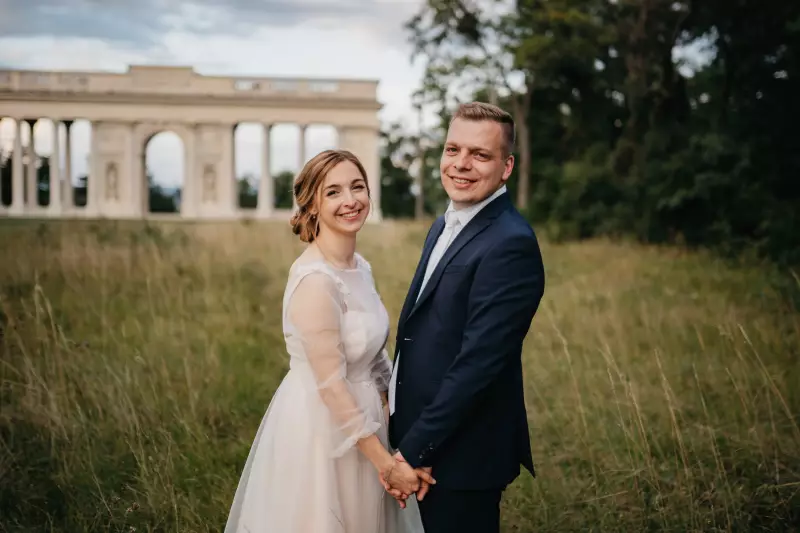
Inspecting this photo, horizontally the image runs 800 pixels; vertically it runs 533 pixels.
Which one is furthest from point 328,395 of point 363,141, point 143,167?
point 143,167

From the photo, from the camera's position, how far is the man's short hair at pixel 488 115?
3.29 metres

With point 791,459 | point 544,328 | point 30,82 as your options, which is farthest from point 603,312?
point 30,82

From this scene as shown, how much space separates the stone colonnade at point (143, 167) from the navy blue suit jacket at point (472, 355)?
50.6 meters

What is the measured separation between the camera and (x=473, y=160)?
3320 millimetres

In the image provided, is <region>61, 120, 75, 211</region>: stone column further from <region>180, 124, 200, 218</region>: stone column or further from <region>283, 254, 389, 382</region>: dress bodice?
<region>283, 254, 389, 382</region>: dress bodice

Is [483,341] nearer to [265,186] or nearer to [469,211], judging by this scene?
[469,211]

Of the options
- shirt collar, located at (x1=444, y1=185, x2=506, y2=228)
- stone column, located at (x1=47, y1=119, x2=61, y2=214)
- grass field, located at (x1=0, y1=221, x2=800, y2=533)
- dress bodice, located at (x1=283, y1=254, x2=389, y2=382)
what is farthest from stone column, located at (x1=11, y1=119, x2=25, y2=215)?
shirt collar, located at (x1=444, y1=185, x2=506, y2=228)

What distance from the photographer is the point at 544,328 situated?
402 inches

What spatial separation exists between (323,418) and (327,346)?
0.40 meters

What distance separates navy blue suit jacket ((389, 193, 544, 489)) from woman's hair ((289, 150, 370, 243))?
559mm

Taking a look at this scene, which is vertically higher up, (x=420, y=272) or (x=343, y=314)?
(x=420, y=272)

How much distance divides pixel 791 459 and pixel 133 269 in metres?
9.74

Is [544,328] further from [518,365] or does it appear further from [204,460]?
[518,365]

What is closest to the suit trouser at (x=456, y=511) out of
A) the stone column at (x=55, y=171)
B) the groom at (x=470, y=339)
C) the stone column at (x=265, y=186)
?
the groom at (x=470, y=339)
